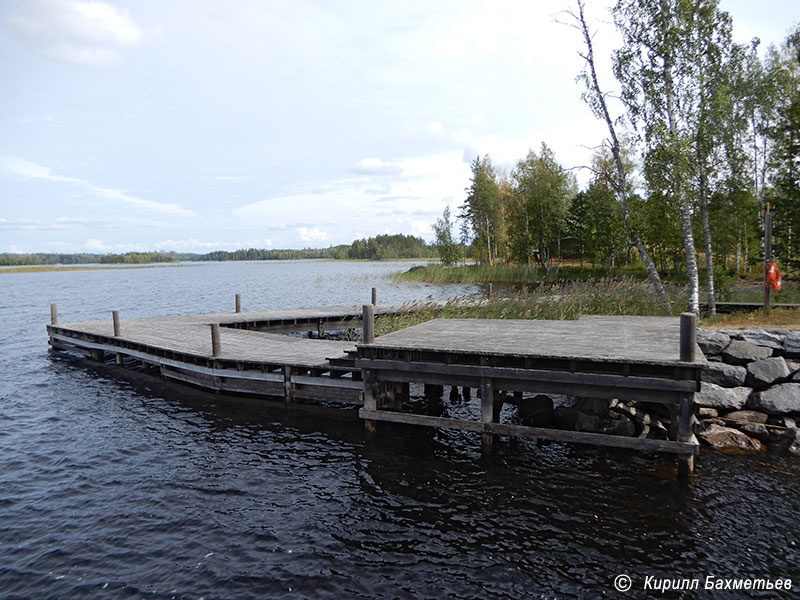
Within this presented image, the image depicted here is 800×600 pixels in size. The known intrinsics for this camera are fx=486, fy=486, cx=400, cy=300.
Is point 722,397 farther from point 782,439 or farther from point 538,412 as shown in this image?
point 538,412

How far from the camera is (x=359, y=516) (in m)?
8.23

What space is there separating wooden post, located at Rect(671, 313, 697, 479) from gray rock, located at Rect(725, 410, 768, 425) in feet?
10.2

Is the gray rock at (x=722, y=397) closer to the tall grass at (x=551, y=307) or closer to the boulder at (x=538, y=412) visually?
the boulder at (x=538, y=412)

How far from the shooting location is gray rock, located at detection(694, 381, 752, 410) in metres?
11.3

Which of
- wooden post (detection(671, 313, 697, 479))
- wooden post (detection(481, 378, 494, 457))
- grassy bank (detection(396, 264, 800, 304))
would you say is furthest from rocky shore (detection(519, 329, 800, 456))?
grassy bank (detection(396, 264, 800, 304))

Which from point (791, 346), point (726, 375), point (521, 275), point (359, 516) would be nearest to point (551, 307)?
point (726, 375)

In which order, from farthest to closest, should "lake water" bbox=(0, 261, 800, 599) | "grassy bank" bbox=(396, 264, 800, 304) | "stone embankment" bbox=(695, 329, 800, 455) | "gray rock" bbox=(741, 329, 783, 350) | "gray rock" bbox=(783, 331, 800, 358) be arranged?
"grassy bank" bbox=(396, 264, 800, 304), "gray rock" bbox=(741, 329, 783, 350), "gray rock" bbox=(783, 331, 800, 358), "stone embankment" bbox=(695, 329, 800, 455), "lake water" bbox=(0, 261, 800, 599)

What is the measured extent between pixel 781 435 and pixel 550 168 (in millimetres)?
42717

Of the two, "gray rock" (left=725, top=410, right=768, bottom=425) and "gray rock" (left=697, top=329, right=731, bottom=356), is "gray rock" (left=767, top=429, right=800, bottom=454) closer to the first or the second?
"gray rock" (left=725, top=410, right=768, bottom=425)

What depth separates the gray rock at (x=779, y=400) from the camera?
35.3 ft

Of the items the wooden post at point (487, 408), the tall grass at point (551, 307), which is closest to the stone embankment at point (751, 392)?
the wooden post at point (487, 408)

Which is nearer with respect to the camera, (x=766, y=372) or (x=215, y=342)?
(x=766, y=372)

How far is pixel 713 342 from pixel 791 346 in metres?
1.63

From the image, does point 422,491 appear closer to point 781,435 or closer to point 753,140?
point 781,435
